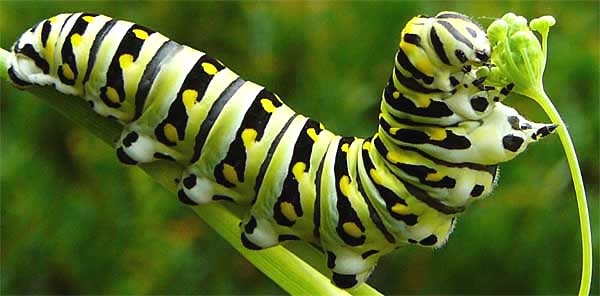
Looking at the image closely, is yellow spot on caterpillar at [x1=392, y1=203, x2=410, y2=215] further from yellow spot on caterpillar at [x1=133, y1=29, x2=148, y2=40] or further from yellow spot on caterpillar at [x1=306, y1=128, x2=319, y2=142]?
yellow spot on caterpillar at [x1=133, y1=29, x2=148, y2=40]

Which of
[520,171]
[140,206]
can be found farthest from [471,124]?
[520,171]

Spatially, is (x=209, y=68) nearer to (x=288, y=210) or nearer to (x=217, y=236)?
(x=288, y=210)

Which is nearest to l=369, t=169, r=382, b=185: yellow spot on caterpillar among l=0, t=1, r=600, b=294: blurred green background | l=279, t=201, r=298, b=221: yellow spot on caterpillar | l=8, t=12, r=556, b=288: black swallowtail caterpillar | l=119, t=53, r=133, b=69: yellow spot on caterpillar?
l=8, t=12, r=556, b=288: black swallowtail caterpillar

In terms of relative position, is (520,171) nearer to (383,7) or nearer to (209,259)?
(383,7)

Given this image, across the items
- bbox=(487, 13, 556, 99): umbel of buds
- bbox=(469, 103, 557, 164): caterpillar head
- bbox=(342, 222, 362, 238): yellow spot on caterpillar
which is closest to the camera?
bbox=(487, 13, 556, 99): umbel of buds

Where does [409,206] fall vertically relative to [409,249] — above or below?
above

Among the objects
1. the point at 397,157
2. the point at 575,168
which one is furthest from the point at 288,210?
the point at 575,168
